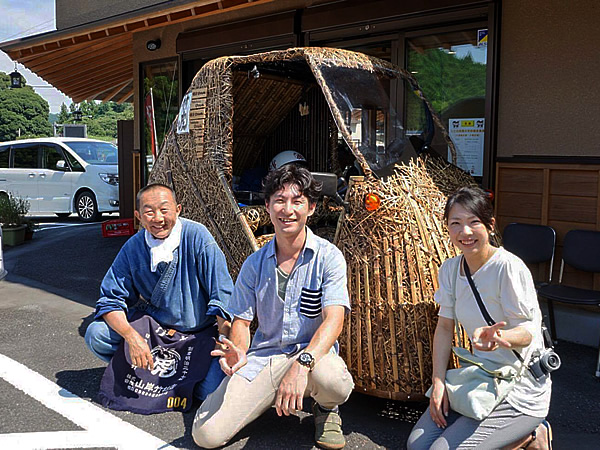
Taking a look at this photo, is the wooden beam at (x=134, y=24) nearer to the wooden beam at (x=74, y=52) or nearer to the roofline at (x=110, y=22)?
the roofline at (x=110, y=22)

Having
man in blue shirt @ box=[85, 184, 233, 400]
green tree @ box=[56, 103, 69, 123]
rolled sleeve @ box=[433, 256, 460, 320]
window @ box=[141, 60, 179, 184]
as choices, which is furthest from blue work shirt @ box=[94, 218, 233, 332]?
green tree @ box=[56, 103, 69, 123]

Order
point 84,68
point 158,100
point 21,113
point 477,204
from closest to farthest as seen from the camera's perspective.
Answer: point 477,204
point 158,100
point 84,68
point 21,113

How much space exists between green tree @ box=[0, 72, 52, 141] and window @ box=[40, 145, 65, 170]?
5185 centimetres

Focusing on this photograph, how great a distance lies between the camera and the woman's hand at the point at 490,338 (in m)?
2.72

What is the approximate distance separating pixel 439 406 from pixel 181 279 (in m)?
1.81

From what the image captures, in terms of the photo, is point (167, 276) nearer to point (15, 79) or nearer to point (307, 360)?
point (307, 360)

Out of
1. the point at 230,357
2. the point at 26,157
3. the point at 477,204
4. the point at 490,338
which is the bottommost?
the point at 230,357

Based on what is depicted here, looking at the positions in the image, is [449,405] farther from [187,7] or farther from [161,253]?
[187,7]

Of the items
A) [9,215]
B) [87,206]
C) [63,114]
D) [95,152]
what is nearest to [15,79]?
[95,152]

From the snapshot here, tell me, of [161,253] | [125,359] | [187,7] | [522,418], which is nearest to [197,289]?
[161,253]

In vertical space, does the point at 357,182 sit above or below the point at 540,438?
above

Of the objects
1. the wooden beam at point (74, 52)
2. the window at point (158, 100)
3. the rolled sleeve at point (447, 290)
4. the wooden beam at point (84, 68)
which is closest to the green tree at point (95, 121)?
the wooden beam at point (84, 68)

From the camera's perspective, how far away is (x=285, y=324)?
3.33 metres

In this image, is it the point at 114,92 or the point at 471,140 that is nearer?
the point at 471,140
